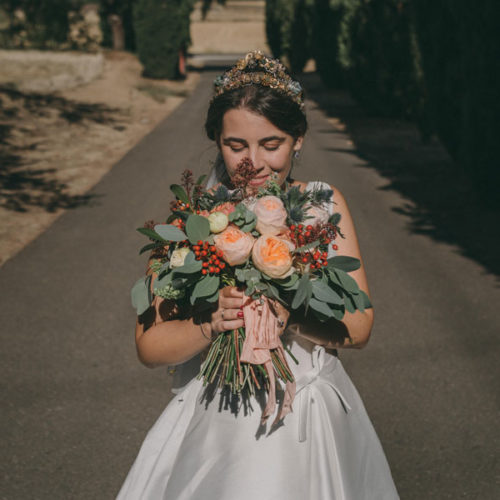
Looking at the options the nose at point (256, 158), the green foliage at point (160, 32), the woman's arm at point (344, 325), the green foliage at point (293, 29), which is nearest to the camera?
the woman's arm at point (344, 325)

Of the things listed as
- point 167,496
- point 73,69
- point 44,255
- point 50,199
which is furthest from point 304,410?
point 73,69

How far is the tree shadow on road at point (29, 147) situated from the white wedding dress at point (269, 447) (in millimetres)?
7446

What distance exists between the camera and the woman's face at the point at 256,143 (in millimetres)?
2221

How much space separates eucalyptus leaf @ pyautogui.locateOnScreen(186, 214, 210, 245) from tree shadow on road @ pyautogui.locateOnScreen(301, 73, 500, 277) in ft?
18.3

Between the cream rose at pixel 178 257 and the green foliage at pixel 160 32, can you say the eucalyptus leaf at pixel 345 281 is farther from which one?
the green foliage at pixel 160 32

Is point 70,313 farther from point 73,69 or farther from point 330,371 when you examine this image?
point 73,69

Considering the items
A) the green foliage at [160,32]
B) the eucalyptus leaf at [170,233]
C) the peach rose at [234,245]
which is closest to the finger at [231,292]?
the peach rose at [234,245]

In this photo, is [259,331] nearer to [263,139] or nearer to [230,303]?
[230,303]

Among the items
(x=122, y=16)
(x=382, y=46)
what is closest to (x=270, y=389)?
(x=382, y=46)

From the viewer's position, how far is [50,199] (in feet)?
31.7

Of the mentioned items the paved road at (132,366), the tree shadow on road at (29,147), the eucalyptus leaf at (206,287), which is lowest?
the tree shadow on road at (29,147)

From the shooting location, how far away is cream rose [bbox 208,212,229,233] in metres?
1.81

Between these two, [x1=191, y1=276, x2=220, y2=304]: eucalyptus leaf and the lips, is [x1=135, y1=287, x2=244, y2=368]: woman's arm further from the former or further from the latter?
the lips

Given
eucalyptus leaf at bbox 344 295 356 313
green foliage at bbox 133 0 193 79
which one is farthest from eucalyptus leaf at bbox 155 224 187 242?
green foliage at bbox 133 0 193 79
